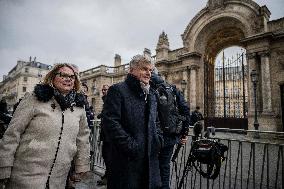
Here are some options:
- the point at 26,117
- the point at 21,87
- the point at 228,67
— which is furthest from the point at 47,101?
the point at 21,87

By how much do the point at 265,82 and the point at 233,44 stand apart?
680 cm

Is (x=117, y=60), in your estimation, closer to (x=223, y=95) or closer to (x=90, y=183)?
(x=223, y=95)

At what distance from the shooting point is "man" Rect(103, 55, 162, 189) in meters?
2.66

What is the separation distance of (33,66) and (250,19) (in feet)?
217

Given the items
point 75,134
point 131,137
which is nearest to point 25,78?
point 75,134

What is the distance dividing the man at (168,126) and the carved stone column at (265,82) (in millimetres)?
13642

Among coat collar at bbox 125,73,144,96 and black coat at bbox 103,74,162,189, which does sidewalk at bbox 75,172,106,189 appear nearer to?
black coat at bbox 103,74,162,189

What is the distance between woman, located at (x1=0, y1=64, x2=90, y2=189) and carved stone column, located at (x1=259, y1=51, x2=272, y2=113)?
612 inches

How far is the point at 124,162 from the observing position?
2723 millimetres

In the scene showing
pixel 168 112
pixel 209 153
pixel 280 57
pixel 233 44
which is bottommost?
pixel 209 153

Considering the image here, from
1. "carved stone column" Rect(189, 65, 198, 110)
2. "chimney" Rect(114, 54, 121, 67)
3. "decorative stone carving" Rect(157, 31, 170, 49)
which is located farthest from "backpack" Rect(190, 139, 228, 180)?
"chimney" Rect(114, 54, 121, 67)

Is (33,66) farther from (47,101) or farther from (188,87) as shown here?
(47,101)

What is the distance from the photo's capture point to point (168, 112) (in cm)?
335

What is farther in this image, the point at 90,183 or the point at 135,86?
the point at 90,183
